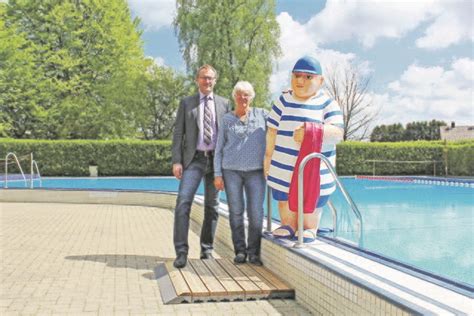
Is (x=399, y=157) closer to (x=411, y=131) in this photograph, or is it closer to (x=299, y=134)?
(x=299, y=134)

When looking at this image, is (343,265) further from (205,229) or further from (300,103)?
(205,229)

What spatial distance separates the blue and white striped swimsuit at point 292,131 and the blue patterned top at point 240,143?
296 mm

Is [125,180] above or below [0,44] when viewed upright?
below

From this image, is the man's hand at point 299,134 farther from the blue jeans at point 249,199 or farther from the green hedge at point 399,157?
the green hedge at point 399,157

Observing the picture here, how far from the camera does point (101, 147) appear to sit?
25000 millimetres

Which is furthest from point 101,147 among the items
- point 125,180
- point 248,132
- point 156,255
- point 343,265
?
point 343,265

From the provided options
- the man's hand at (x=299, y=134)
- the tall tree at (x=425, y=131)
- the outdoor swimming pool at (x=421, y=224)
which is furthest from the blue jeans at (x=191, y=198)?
the tall tree at (x=425, y=131)

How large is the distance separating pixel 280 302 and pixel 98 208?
347 inches

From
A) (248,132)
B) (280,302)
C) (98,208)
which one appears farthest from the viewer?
(98,208)

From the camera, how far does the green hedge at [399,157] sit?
27094 millimetres

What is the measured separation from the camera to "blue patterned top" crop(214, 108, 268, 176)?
195 inches

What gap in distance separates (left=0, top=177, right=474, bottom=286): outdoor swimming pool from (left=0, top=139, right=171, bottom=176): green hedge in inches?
158

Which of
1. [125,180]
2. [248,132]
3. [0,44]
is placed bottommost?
[125,180]

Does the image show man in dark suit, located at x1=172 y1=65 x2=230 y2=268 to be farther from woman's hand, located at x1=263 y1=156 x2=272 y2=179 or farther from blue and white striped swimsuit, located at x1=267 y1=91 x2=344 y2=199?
blue and white striped swimsuit, located at x1=267 y1=91 x2=344 y2=199
